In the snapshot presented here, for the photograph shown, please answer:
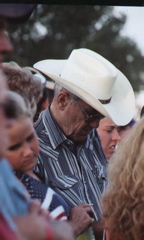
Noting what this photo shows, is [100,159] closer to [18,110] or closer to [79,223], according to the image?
[79,223]

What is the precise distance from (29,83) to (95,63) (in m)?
1.36

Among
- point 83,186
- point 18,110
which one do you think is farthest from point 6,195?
point 83,186

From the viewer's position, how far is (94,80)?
13.9 feet

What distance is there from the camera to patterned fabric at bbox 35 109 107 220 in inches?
138

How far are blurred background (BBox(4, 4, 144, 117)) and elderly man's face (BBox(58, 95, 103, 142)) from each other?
15886mm

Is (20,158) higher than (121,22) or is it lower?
higher

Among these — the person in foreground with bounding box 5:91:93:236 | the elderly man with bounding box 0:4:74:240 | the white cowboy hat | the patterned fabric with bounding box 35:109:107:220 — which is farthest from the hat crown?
the elderly man with bounding box 0:4:74:240

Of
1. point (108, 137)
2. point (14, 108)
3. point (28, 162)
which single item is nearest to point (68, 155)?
point (28, 162)

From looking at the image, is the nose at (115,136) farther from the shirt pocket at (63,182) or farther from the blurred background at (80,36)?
the blurred background at (80,36)

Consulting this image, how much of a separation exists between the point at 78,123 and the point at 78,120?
30 millimetres

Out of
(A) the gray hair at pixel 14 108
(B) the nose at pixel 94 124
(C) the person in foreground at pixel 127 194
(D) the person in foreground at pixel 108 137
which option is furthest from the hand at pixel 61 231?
(D) the person in foreground at pixel 108 137

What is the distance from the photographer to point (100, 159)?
4.07m

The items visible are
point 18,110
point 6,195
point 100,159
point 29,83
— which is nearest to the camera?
point 6,195

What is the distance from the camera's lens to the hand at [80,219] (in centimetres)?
337
